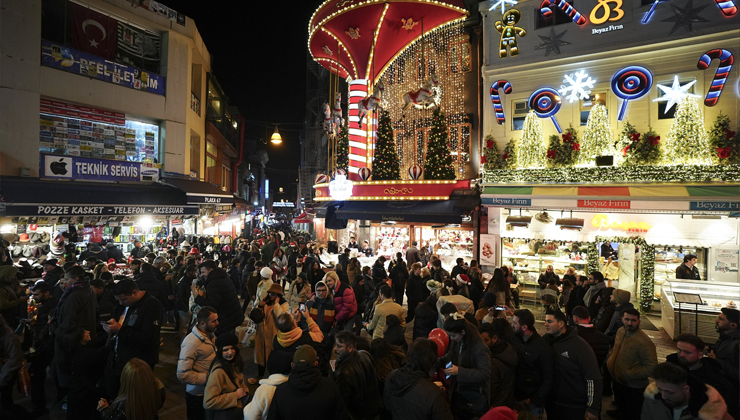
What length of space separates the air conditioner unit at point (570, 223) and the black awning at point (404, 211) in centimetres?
347

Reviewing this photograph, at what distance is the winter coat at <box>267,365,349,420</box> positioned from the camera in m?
3.19

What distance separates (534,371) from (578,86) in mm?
12265

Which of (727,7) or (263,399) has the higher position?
(727,7)

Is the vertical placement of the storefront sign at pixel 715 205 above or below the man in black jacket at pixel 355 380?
above

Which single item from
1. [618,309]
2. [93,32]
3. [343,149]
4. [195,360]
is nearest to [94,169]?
[93,32]

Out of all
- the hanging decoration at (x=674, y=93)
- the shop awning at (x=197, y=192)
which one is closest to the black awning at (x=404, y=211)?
the shop awning at (x=197, y=192)

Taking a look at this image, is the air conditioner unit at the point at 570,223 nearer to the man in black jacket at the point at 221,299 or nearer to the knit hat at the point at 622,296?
the knit hat at the point at 622,296

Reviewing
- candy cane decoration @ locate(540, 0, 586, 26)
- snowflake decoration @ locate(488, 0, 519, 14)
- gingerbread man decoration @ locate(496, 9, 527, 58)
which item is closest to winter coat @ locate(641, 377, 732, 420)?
candy cane decoration @ locate(540, 0, 586, 26)

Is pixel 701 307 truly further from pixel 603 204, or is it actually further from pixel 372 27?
pixel 372 27

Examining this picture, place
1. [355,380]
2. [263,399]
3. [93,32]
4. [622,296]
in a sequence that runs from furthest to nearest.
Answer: [93,32]
[622,296]
[355,380]
[263,399]

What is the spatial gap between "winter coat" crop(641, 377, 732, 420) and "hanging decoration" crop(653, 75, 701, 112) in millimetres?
11816

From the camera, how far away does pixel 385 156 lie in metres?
17.4

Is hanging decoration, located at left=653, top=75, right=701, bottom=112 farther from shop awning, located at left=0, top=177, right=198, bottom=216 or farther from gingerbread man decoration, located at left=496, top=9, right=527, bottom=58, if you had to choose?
shop awning, located at left=0, top=177, right=198, bottom=216

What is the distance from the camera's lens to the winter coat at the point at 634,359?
4793 millimetres
